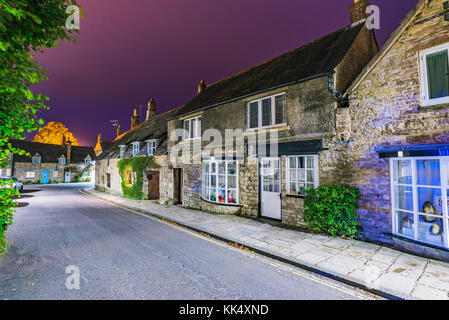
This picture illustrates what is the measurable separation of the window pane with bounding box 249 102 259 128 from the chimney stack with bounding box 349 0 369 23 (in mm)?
5946

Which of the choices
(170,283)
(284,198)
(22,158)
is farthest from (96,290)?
(22,158)

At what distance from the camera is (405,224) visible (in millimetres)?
6062

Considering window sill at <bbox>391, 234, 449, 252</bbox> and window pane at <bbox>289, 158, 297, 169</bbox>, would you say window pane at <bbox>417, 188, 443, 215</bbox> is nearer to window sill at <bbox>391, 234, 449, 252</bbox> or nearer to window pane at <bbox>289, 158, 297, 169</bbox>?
window sill at <bbox>391, 234, 449, 252</bbox>

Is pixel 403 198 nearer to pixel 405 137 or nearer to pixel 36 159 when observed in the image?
pixel 405 137

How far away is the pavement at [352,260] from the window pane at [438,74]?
14.6 ft

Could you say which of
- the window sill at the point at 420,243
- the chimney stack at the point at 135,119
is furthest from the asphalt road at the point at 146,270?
the chimney stack at the point at 135,119

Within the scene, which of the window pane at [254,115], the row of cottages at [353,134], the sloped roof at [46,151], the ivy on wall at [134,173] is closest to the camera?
the row of cottages at [353,134]

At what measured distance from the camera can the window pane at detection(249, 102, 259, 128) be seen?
10.0 meters

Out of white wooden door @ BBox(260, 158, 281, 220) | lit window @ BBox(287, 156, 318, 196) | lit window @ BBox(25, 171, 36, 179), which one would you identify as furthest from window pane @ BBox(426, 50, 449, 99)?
lit window @ BBox(25, 171, 36, 179)

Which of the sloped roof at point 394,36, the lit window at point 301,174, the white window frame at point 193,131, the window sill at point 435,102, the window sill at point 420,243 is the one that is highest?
the sloped roof at point 394,36

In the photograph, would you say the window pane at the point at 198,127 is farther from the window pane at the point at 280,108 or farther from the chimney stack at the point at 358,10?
the chimney stack at the point at 358,10

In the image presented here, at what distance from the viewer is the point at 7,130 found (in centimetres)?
398

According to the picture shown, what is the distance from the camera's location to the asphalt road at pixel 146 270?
13.0 feet
